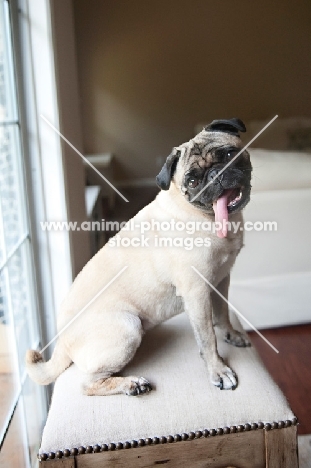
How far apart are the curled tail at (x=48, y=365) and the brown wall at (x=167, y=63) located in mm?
3726

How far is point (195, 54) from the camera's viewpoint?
16.1 feet

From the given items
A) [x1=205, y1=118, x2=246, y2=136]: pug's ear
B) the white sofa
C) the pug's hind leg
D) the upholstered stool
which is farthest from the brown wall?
the upholstered stool

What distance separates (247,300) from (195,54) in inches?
135

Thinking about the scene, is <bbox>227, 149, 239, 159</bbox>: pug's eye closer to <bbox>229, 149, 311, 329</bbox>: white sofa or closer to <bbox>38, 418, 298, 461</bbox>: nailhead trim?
<bbox>38, 418, 298, 461</bbox>: nailhead trim

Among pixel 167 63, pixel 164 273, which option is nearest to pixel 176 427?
pixel 164 273

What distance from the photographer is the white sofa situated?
6.83ft

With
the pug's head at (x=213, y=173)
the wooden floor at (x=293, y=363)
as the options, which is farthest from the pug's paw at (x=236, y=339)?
the wooden floor at (x=293, y=363)

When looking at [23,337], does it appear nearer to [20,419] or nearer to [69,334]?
[20,419]

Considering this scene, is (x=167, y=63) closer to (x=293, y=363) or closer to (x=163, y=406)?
(x=293, y=363)

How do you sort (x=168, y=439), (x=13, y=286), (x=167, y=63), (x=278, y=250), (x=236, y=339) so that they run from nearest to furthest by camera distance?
1. (x=168, y=439)
2. (x=236, y=339)
3. (x=13, y=286)
4. (x=278, y=250)
5. (x=167, y=63)

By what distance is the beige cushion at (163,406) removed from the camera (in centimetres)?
97

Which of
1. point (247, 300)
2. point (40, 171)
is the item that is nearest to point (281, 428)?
point (40, 171)

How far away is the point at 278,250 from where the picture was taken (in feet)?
7.11

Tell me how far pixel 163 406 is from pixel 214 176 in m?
0.49
